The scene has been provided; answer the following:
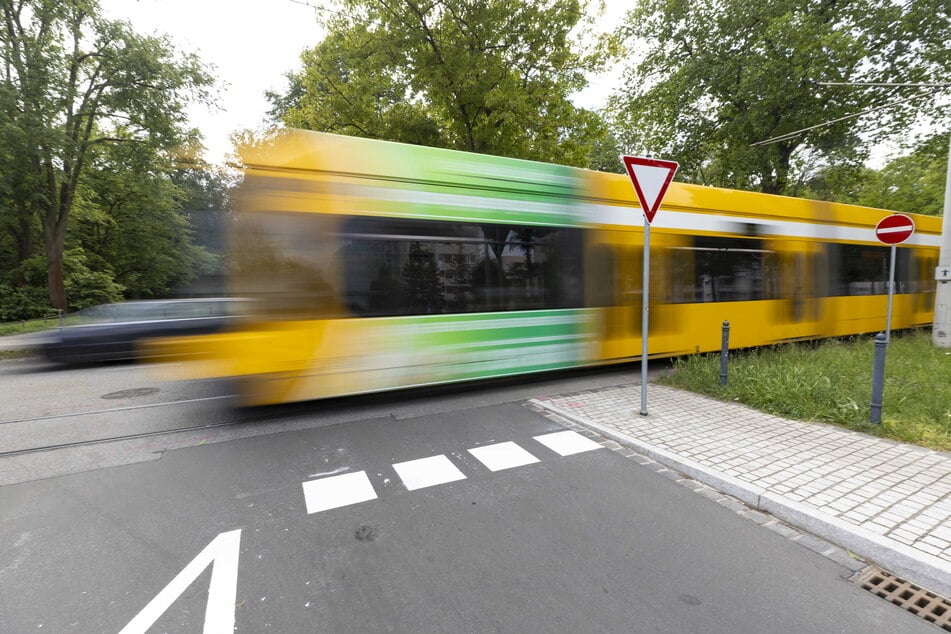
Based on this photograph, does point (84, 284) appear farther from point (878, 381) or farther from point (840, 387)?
point (878, 381)

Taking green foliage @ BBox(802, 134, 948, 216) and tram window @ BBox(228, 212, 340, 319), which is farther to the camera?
green foliage @ BBox(802, 134, 948, 216)

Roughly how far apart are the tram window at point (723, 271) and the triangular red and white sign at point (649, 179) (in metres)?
2.89

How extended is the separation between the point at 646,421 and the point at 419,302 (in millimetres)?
3176

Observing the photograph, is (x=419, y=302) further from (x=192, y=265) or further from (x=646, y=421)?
(x=192, y=265)

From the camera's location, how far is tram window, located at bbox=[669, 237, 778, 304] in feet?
25.0

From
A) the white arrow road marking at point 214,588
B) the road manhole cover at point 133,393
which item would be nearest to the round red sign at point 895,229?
the white arrow road marking at point 214,588

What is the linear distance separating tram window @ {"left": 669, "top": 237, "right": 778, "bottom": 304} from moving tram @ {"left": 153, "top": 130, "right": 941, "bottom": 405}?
33mm

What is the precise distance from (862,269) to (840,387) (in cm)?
Answer: 631

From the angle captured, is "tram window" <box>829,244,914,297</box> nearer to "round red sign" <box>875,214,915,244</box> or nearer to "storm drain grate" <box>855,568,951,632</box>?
"round red sign" <box>875,214,915,244</box>

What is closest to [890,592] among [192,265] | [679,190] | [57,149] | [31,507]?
[31,507]

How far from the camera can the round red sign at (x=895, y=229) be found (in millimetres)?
8250

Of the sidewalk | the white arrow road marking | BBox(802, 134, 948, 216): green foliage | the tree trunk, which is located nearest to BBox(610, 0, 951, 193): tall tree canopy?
BBox(802, 134, 948, 216): green foliage

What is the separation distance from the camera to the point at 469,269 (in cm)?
594

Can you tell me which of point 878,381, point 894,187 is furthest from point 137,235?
point 894,187
